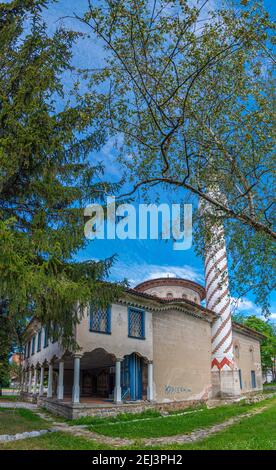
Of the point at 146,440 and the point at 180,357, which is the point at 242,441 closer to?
the point at 146,440

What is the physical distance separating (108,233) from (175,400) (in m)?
12.1

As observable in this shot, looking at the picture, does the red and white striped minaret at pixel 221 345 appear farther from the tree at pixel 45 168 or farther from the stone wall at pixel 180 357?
the tree at pixel 45 168

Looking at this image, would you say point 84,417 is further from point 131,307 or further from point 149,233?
point 149,233

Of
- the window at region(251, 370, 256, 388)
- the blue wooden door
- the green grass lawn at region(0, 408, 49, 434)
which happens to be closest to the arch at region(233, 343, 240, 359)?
the window at region(251, 370, 256, 388)

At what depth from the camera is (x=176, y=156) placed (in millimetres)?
11062

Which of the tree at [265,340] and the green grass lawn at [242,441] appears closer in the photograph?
the green grass lawn at [242,441]

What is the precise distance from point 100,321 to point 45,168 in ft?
28.2

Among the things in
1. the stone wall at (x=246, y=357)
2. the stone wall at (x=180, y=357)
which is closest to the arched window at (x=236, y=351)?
the stone wall at (x=246, y=357)

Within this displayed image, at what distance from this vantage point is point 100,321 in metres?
16.5

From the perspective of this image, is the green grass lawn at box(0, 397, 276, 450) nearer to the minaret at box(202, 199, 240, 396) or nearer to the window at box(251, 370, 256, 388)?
the minaret at box(202, 199, 240, 396)

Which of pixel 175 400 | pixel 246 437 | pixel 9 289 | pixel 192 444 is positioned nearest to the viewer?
pixel 9 289

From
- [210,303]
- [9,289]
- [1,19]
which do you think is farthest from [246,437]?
[210,303]

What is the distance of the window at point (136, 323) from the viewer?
1789 cm

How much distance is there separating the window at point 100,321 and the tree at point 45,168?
478 centimetres
